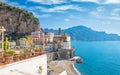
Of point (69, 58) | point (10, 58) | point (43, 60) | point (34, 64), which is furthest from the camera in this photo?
point (69, 58)

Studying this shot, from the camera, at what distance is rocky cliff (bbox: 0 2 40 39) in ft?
396

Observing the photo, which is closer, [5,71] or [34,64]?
[5,71]

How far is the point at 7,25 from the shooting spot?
120m

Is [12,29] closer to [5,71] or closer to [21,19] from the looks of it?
[21,19]

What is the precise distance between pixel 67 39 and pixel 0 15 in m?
37.9

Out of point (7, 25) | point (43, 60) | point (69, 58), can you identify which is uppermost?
point (7, 25)

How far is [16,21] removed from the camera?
126m

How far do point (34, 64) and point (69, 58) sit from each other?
7487cm

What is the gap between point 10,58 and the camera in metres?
15.2

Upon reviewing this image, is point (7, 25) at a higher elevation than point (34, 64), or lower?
higher

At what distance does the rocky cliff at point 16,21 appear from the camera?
120812mm

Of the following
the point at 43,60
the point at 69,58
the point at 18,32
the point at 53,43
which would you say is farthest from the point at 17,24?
the point at 43,60

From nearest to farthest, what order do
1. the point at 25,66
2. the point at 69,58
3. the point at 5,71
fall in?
the point at 5,71 → the point at 25,66 → the point at 69,58

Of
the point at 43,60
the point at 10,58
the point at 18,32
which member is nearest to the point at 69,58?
the point at 18,32
